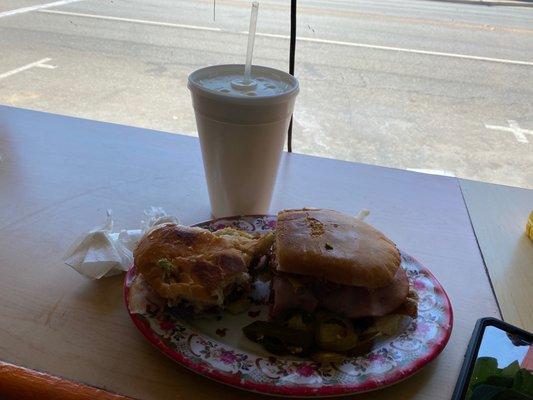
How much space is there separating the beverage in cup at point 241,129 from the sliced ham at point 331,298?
10.0 inches

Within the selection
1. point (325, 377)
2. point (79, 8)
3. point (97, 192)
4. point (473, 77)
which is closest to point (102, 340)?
point (325, 377)

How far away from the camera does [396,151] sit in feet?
8.46

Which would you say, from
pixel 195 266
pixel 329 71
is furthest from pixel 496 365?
pixel 329 71

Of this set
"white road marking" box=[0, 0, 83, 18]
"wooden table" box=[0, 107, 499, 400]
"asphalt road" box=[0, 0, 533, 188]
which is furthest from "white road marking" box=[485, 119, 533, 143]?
"white road marking" box=[0, 0, 83, 18]

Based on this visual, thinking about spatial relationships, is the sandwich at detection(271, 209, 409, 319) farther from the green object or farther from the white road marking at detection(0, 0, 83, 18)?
the white road marking at detection(0, 0, 83, 18)

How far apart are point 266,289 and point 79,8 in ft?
16.5

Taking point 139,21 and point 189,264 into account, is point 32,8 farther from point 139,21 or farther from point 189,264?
point 189,264

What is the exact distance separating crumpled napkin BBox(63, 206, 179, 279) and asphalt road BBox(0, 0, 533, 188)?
1.79 m

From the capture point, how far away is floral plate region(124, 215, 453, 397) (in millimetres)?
542

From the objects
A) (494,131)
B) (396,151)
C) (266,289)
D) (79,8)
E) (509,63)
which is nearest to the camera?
(266,289)

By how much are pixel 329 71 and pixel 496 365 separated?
3.20 metres

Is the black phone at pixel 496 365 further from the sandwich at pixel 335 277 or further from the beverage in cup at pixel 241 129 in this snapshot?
the beverage in cup at pixel 241 129

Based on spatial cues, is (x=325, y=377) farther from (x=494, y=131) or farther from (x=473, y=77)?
(x=473, y=77)

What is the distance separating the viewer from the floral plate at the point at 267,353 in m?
0.54
